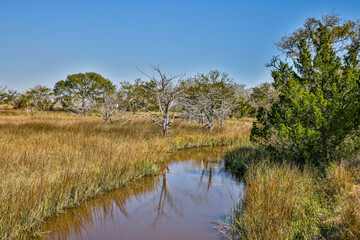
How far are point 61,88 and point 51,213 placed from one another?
44025 mm

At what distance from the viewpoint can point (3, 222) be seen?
3660mm

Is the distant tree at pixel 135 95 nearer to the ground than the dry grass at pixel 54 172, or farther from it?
farther from it

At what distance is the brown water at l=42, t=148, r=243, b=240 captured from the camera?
4598mm

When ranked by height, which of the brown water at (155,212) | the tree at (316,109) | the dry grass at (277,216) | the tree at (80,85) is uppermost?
the tree at (80,85)

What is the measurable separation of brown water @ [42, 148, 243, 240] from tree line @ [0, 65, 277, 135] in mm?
3747

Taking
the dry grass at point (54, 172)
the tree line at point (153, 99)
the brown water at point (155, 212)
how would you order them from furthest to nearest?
the tree line at point (153, 99)
the brown water at point (155, 212)
the dry grass at point (54, 172)

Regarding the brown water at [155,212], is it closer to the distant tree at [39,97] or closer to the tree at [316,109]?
the tree at [316,109]

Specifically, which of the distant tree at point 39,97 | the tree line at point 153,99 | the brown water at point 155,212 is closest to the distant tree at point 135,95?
the tree line at point 153,99

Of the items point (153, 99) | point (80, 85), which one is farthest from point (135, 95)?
point (80, 85)

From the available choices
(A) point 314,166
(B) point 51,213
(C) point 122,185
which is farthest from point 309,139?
(B) point 51,213

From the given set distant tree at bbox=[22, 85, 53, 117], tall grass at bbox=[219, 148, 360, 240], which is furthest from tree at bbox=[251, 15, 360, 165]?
distant tree at bbox=[22, 85, 53, 117]

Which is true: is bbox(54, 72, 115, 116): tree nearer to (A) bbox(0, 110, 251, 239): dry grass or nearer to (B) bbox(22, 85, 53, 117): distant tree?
(B) bbox(22, 85, 53, 117): distant tree

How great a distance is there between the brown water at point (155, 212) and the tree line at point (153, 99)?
12.3 ft

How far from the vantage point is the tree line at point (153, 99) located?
1277 cm
